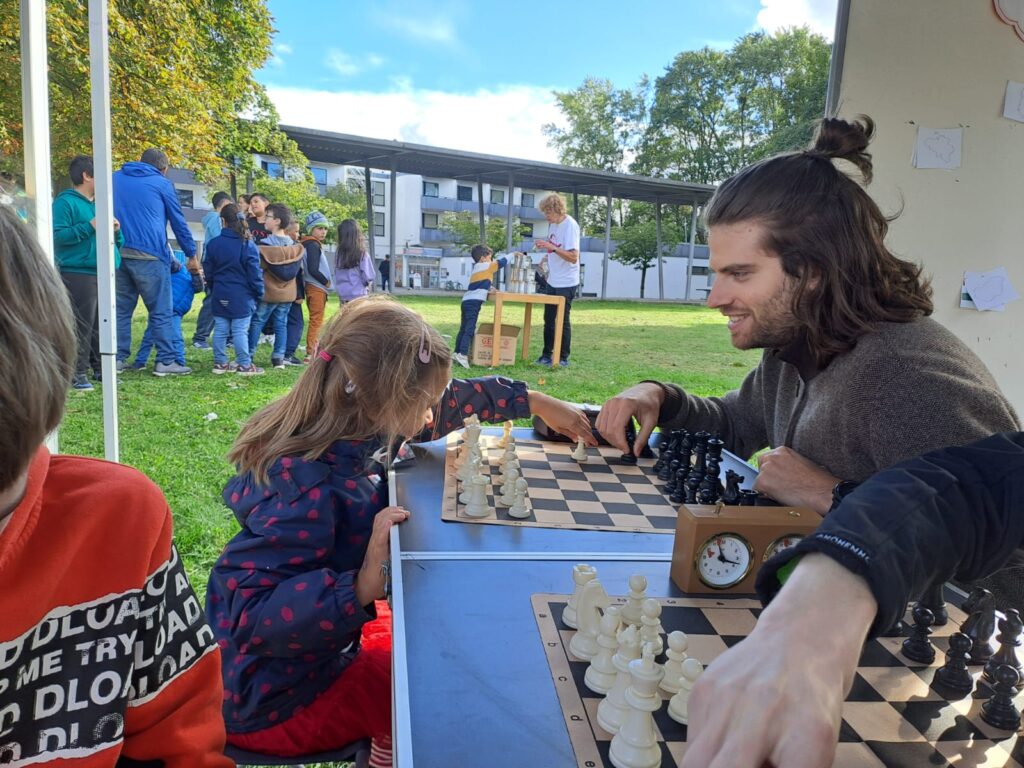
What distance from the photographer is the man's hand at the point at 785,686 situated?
543 mm

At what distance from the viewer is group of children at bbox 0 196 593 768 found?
33.4 inches

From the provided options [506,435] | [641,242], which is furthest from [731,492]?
[641,242]

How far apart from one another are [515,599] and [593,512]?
0.51 meters

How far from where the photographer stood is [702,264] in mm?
29000

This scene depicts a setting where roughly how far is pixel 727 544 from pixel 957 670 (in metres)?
0.38

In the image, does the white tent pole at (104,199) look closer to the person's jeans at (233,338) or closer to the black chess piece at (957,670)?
the black chess piece at (957,670)

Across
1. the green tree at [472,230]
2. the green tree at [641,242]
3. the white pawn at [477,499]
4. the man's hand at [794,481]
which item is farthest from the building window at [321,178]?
the man's hand at [794,481]

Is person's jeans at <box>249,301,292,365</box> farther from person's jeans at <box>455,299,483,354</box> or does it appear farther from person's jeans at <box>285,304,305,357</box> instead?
person's jeans at <box>455,299,483,354</box>

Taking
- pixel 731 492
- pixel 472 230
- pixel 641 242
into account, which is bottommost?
pixel 731 492

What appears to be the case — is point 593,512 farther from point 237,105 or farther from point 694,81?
point 694,81

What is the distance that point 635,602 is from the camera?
3.72ft

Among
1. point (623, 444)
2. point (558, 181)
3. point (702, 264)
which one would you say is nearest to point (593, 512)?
point (623, 444)

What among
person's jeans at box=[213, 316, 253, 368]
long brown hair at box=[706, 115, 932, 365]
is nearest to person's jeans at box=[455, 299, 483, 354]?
person's jeans at box=[213, 316, 253, 368]

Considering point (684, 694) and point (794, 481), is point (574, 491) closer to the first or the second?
point (794, 481)
